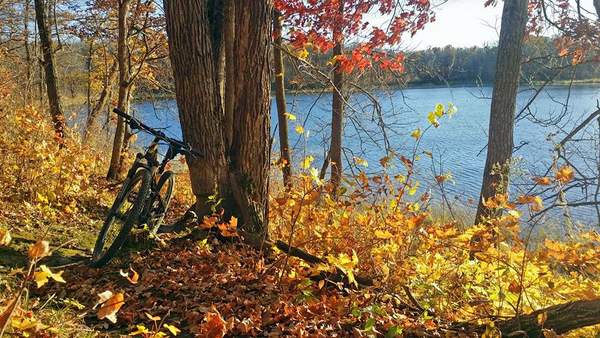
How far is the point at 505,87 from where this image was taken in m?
6.52

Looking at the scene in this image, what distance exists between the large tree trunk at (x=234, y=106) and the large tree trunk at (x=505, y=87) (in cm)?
337

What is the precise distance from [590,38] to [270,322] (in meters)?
7.03

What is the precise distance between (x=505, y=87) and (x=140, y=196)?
16.5 ft

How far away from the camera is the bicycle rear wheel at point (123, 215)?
4164 mm

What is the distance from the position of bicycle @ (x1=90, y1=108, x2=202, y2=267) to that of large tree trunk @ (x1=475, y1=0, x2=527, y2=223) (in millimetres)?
4116

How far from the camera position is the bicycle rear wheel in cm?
416

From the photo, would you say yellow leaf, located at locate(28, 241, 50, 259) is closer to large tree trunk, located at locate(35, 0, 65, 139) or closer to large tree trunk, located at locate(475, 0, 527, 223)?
large tree trunk, located at locate(475, 0, 527, 223)

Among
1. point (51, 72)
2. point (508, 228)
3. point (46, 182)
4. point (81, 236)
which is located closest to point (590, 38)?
point (508, 228)

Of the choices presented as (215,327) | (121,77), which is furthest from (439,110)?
(121,77)

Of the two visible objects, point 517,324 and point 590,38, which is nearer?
point 517,324

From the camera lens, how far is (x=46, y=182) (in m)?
6.23

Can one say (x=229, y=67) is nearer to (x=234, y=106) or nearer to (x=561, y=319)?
(x=234, y=106)

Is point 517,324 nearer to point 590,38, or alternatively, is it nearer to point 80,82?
point 590,38

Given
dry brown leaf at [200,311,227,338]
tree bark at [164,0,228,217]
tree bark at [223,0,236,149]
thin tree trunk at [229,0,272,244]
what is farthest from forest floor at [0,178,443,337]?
tree bark at [223,0,236,149]
